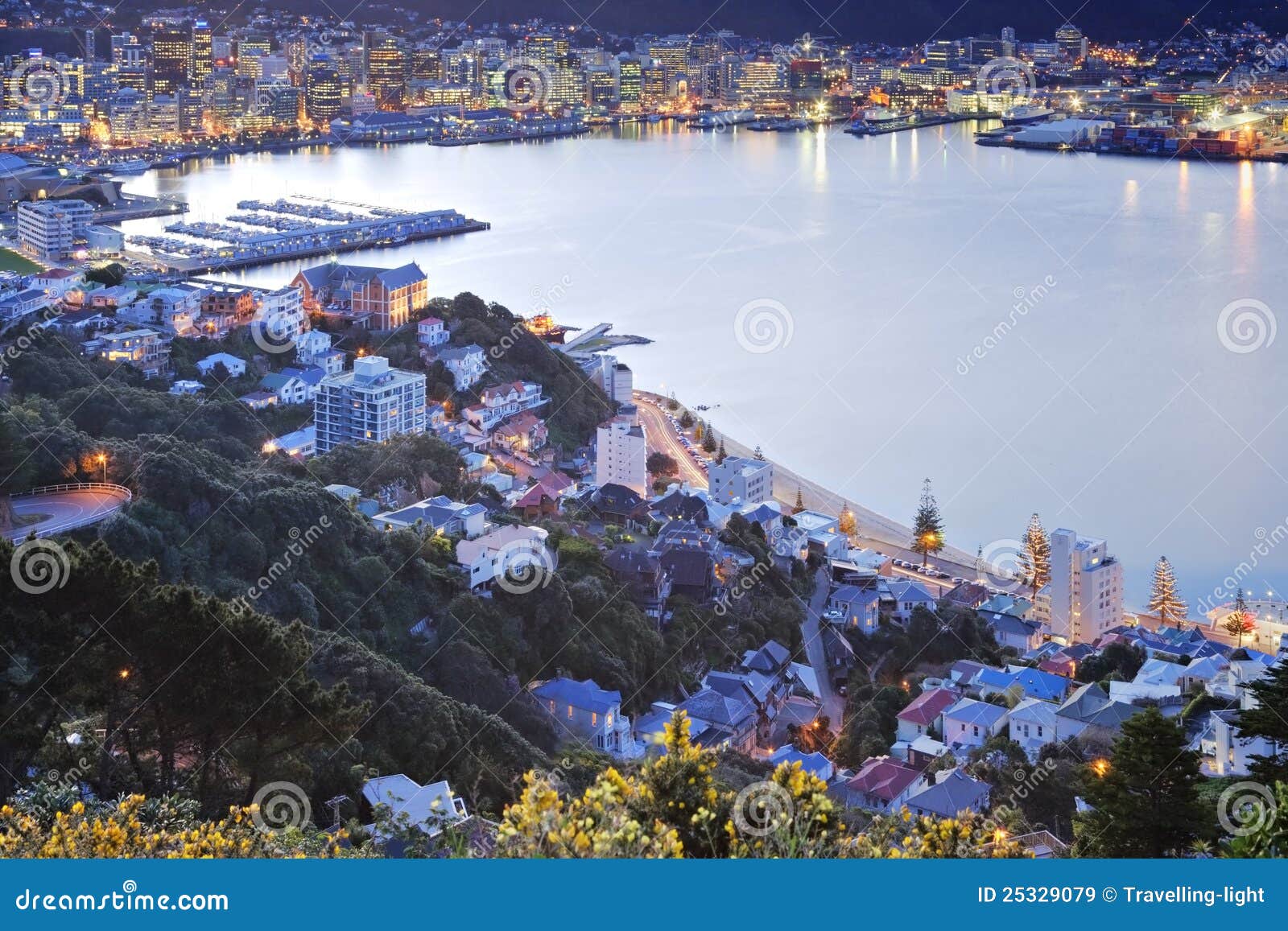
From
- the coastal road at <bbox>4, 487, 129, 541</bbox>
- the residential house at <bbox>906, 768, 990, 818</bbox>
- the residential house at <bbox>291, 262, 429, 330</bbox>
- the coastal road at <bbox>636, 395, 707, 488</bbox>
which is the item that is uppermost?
the residential house at <bbox>291, 262, 429, 330</bbox>

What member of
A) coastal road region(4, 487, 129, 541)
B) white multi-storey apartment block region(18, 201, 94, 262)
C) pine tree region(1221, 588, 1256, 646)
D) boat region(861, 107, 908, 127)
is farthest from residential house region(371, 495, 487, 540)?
boat region(861, 107, 908, 127)

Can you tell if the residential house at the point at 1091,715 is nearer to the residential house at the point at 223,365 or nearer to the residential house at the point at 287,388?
the residential house at the point at 287,388

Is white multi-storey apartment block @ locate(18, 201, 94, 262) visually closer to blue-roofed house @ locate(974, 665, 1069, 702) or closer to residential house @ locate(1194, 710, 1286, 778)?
blue-roofed house @ locate(974, 665, 1069, 702)

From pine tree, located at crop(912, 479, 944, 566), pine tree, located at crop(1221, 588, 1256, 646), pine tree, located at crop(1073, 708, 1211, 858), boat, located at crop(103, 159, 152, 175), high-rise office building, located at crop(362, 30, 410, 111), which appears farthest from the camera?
high-rise office building, located at crop(362, 30, 410, 111)

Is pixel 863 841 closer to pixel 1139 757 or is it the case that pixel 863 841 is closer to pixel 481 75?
pixel 1139 757

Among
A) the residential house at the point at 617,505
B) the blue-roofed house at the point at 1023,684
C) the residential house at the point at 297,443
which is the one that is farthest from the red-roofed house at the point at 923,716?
the residential house at the point at 297,443

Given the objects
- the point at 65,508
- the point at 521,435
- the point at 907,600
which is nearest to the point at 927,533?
the point at 907,600

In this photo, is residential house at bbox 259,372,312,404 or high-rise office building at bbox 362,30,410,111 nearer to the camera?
residential house at bbox 259,372,312,404
